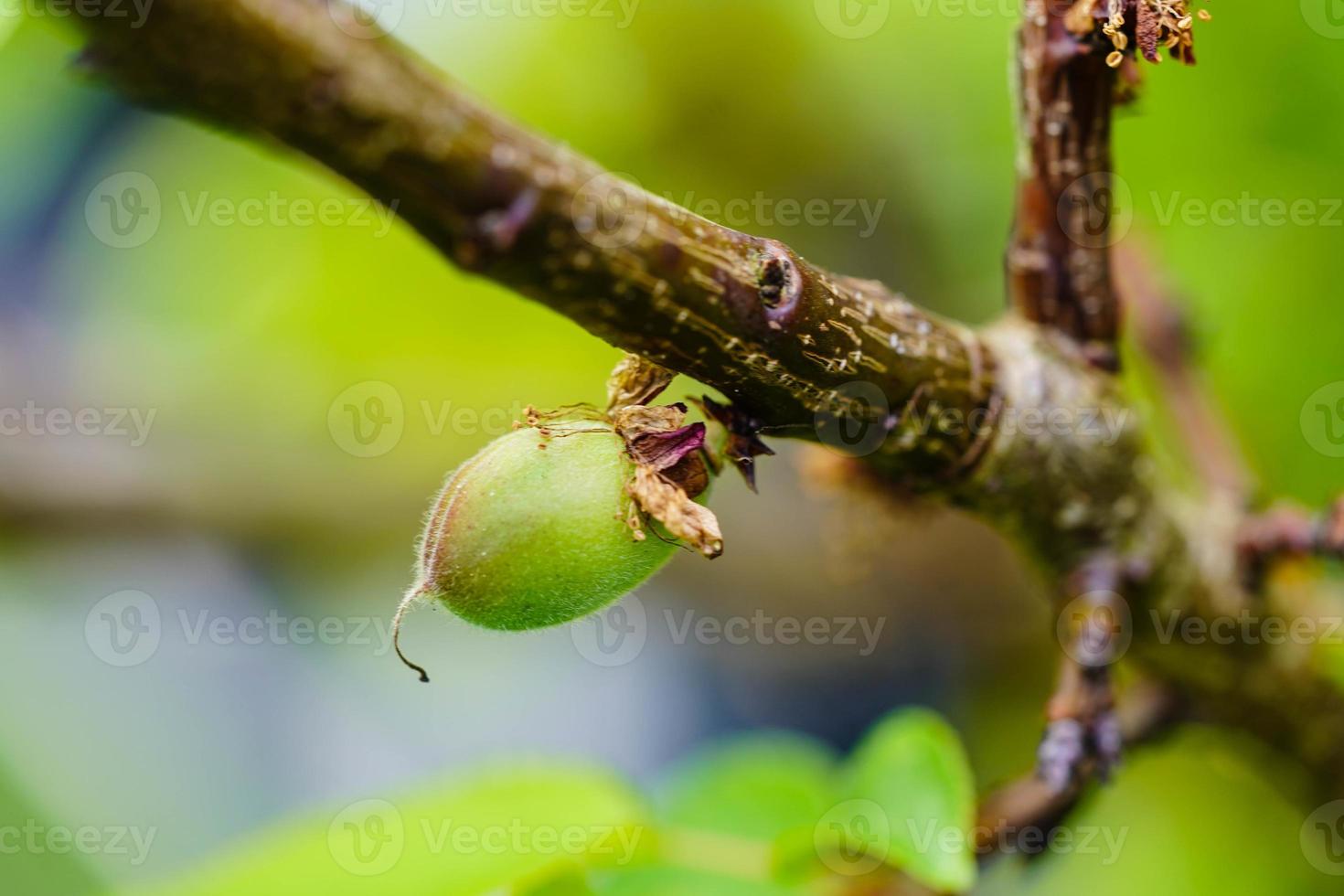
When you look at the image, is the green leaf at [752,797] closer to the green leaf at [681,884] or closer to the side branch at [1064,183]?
the green leaf at [681,884]

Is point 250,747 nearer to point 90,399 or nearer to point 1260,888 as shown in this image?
point 90,399

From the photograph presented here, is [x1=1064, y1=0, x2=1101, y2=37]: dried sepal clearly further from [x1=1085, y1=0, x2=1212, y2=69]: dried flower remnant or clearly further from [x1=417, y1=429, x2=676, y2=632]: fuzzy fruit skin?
[x1=417, y1=429, x2=676, y2=632]: fuzzy fruit skin

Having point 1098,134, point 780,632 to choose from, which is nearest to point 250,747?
point 780,632

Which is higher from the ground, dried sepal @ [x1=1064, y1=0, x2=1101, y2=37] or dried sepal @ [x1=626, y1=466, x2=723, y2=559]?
dried sepal @ [x1=1064, y1=0, x2=1101, y2=37]

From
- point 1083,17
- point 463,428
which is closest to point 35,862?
point 463,428

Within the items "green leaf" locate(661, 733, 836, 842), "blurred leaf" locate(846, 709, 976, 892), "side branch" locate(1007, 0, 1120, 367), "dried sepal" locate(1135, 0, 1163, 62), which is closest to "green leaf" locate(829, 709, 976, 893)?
"blurred leaf" locate(846, 709, 976, 892)

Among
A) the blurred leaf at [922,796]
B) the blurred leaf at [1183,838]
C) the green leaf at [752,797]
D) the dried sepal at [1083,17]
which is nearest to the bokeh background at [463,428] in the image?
the blurred leaf at [1183,838]
